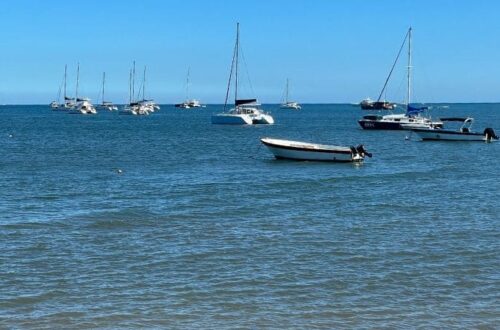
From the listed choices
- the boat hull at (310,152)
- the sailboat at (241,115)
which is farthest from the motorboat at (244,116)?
the boat hull at (310,152)

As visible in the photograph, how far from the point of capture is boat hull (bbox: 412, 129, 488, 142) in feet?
240

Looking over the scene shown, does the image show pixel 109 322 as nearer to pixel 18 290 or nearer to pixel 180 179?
pixel 18 290

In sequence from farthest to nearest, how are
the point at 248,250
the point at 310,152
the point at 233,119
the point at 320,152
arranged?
the point at 233,119
the point at 310,152
the point at 320,152
the point at 248,250

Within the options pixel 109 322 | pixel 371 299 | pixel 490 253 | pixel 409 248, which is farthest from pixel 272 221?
pixel 109 322

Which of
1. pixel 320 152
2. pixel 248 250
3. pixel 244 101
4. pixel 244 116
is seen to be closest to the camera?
pixel 248 250

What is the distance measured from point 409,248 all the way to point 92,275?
28.2 feet

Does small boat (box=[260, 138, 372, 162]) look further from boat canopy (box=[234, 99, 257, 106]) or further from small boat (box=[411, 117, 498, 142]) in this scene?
boat canopy (box=[234, 99, 257, 106])

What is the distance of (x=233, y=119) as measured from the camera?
367 feet

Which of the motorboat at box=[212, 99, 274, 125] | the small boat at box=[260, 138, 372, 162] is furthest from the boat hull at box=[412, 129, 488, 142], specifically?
the motorboat at box=[212, 99, 274, 125]

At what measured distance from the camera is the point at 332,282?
1806cm

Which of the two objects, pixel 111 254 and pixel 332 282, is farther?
pixel 111 254

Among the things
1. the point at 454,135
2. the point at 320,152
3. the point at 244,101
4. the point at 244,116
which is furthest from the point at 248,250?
the point at 244,101

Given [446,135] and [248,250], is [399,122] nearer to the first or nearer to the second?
[446,135]

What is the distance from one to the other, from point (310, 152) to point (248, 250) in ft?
98.0
